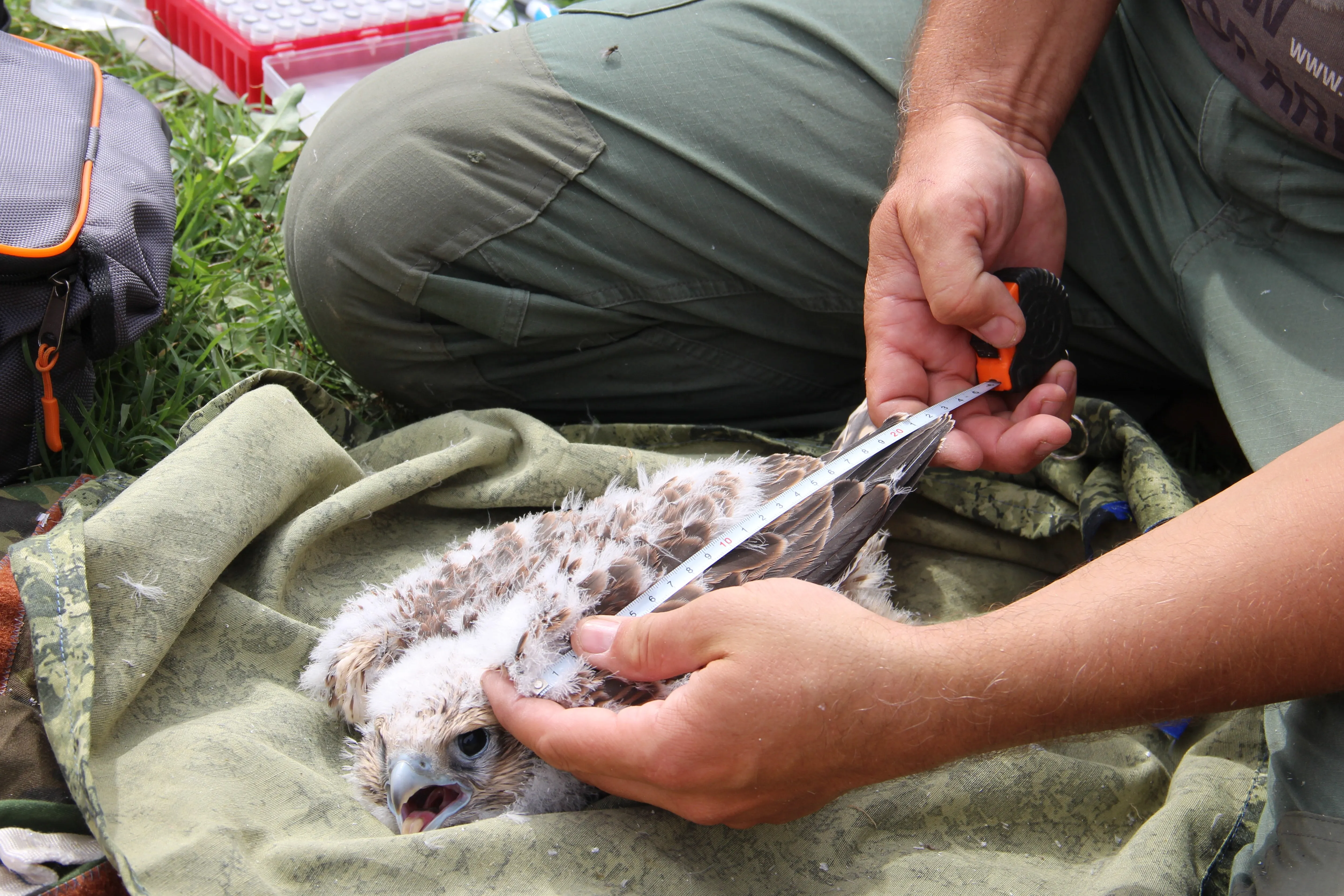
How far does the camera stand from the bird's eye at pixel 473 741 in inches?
68.3

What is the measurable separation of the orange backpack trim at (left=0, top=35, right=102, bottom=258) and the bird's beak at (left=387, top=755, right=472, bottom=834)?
1.27m

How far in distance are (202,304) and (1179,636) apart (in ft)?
8.54

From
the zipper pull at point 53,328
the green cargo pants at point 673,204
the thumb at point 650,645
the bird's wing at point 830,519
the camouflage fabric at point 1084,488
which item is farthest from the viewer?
the green cargo pants at point 673,204

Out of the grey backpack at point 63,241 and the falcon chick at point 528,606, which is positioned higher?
the grey backpack at point 63,241

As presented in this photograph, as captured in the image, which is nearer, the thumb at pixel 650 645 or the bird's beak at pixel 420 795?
the thumb at pixel 650 645

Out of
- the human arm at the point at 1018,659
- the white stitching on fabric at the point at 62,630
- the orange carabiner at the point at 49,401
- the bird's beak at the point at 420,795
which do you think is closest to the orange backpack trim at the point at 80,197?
the orange carabiner at the point at 49,401

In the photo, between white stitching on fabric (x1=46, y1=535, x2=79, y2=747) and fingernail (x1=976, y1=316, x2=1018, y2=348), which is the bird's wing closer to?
fingernail (x1=976, y1=316, x2=1018, y2=348)

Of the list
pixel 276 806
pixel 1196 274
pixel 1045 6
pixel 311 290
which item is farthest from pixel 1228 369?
pixel 311 290

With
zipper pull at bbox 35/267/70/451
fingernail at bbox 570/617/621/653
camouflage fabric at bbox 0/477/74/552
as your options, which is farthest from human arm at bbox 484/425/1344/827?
zipper pull at bbox 35/267/70/451

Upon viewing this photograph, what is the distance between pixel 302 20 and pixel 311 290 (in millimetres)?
1755

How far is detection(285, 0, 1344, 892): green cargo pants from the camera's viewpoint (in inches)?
93.7

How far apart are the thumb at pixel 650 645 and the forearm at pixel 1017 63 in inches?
52.3

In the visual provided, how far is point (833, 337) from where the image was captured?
2.68 meters

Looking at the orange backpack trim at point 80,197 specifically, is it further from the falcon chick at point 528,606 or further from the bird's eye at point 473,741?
the bird's eye at point 473,741
